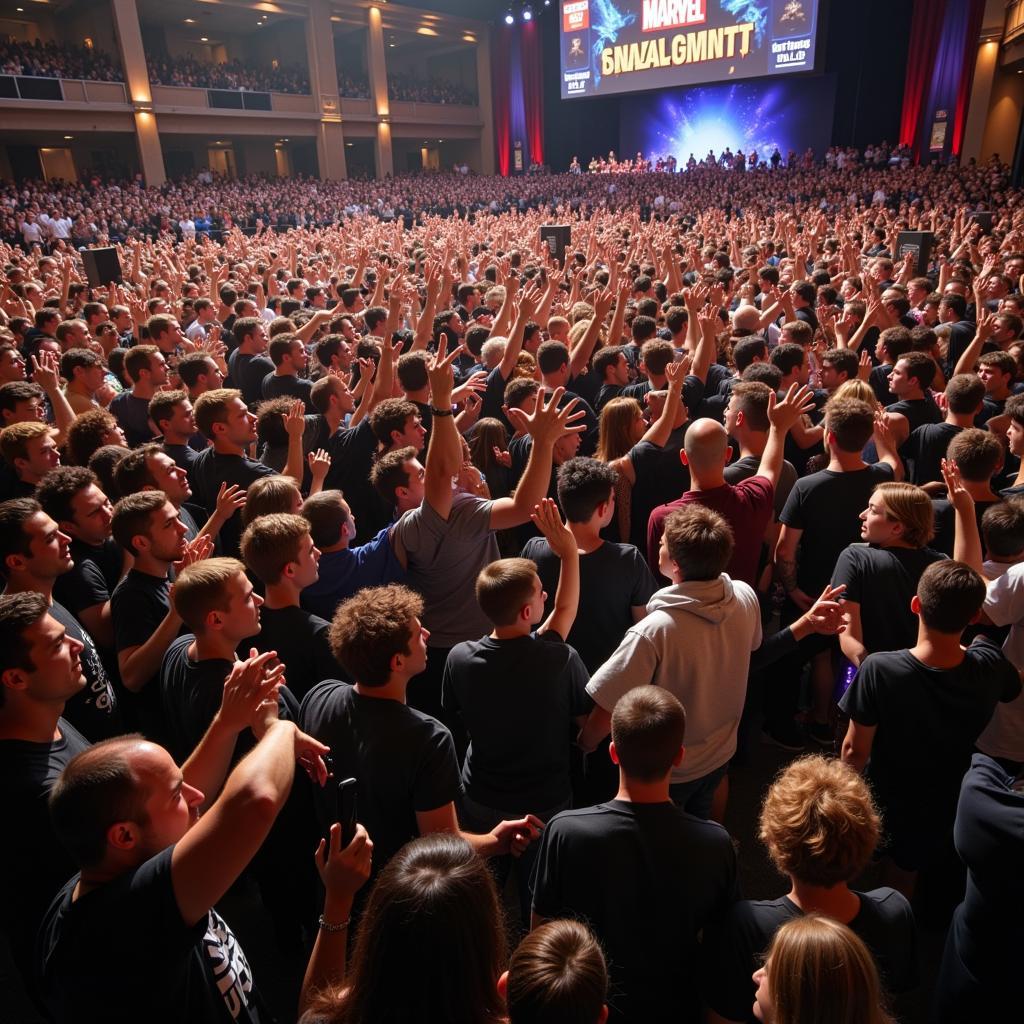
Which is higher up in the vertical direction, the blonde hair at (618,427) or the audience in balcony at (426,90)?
the audience in balcony at (426,90)

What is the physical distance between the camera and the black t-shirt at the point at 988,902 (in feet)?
5.96

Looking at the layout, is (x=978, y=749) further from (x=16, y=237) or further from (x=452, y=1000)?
(x=16, y=237)

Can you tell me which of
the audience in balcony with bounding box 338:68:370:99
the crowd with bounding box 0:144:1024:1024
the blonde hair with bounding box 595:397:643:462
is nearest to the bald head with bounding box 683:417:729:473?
the crowd with bounding box 0:144:1024:1024

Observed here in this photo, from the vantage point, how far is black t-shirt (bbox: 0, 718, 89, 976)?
1.91m

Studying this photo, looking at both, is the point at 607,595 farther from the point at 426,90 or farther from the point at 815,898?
the point at 426,90

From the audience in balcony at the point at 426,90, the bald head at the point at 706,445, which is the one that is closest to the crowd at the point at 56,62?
the audience in balcony at the point at 426,90

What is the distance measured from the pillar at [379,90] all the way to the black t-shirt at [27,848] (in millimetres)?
33754

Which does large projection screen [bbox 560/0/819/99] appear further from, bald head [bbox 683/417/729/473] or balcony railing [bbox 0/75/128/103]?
bald head [bbox 683/417/729/473]

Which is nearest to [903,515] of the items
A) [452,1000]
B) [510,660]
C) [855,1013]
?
[510,660]

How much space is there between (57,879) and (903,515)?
2.99 m

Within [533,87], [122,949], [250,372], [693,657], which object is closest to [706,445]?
[693,657]

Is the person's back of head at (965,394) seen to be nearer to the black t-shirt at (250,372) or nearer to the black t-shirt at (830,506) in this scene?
the black t-shirt at (830,506)

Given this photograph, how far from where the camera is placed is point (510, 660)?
2.40m

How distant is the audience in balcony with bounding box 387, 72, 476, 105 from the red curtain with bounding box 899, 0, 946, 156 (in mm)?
20223
